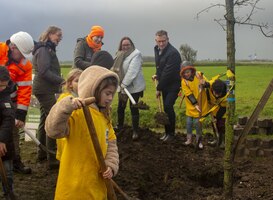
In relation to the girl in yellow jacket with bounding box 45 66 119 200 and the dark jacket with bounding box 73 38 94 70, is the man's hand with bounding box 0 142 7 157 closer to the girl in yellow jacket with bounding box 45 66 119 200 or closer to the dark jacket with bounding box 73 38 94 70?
the girl in yellow jacket with bounding box 45 66 119 200

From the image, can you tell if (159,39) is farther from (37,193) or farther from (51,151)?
(37,193)

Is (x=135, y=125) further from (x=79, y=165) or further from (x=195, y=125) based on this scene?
(x=79, y=165)

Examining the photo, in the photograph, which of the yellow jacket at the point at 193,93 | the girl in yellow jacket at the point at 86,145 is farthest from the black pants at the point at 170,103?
the girl in yellow jacket at the point at 86,145

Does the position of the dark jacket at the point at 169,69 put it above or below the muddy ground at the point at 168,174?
above

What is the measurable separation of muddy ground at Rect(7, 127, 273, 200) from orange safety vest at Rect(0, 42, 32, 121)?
1.07m

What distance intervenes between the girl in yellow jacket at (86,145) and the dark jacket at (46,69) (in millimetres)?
3347

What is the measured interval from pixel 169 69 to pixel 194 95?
0.70m

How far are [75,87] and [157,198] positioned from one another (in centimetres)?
235

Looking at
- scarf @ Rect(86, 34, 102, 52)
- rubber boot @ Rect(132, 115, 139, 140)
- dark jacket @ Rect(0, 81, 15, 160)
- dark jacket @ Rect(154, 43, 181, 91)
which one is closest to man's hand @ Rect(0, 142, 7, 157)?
dark jacket @ Rect(0, 81, 15, 160)

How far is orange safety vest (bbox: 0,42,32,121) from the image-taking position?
5910 mm

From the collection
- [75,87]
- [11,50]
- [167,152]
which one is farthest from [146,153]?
[75,87]

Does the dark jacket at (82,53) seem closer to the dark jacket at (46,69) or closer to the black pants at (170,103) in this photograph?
the dark jacket at (46,69)

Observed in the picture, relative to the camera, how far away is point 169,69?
8320 millimetres

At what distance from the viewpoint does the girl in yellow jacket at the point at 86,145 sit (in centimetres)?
320
